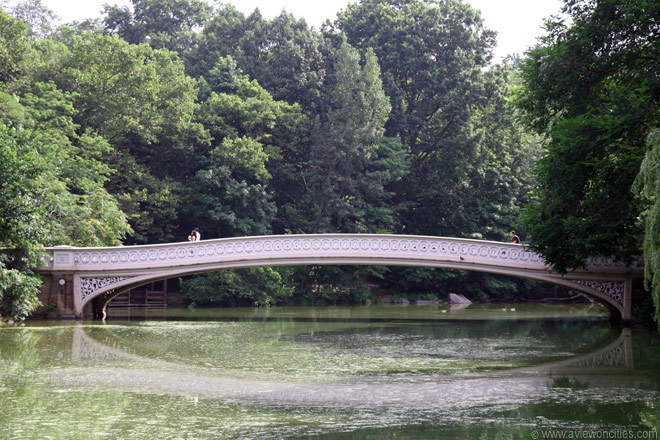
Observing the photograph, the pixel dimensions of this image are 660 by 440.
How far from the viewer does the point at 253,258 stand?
21.0 m

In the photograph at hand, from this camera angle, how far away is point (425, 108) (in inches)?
1421

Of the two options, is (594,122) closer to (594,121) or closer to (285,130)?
(594,121)

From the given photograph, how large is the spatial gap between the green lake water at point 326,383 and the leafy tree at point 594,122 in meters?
2.15

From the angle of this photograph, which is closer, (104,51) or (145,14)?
(104,51)

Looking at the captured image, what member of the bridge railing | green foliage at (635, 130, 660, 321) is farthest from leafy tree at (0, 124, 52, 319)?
green foliage at (635, 130, 660, 321)

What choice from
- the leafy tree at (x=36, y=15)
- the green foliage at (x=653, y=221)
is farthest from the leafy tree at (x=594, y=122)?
the leafy tree at (x=36, y=15)

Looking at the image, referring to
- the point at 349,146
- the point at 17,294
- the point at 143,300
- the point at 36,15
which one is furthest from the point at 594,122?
the point at 36,15

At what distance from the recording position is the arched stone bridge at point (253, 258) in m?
20.3

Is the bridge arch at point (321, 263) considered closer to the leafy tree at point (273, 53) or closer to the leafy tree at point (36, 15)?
the leafy tree at point (273, 53)

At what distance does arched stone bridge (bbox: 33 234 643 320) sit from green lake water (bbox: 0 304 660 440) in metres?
2.12

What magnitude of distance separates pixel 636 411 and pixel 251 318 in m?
15.6

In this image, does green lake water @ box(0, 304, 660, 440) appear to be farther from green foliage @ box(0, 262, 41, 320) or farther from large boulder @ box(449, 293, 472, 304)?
large boulder @ box(449, 293, 472, 304)

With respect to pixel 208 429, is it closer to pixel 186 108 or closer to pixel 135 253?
pixel 135 253

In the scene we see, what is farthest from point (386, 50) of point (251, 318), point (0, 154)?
point (0, 154)
